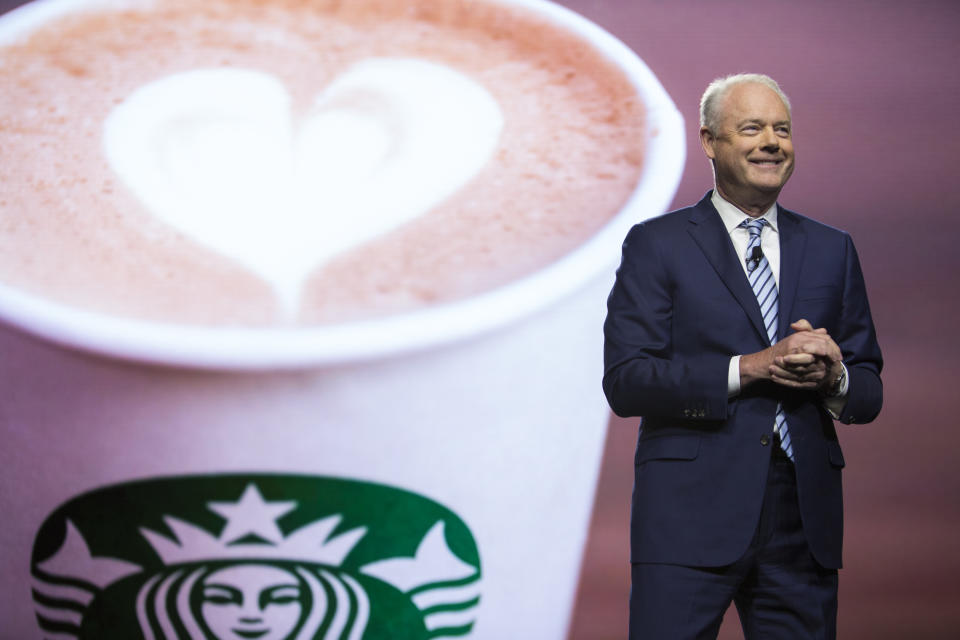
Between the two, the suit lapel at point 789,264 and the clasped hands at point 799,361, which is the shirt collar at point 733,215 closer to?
the suit lapel at point 789,264

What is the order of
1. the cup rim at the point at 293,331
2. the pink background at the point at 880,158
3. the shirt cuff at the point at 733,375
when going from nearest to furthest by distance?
the cup rim at the point at 293,331
the shirt cuff at the point at 733,375
the pink background at the point at 880,158

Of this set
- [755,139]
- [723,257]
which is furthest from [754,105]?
[723,257]

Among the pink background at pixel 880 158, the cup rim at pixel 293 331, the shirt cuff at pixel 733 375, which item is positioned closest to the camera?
the cup rim at pixel 293 331

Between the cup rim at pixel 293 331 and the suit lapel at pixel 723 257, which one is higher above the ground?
the suit lapel at pixel 723 257

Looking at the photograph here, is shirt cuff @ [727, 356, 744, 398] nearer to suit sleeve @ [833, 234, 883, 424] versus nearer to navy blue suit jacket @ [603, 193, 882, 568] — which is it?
navy blue suit jacket @ [603, 193, 882, 568]

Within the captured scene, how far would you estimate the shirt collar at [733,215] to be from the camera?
93cm

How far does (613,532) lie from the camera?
4.28ft

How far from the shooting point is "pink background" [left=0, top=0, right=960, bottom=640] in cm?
124

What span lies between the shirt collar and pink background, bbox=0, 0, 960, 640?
11.7 inches

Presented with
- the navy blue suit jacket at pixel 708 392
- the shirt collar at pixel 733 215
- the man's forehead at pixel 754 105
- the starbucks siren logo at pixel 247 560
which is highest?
the man's forehead at pixel 754 105

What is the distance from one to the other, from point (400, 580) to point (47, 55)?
0.73m

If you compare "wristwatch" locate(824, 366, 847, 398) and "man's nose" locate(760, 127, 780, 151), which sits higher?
"man's nose" locate(760, 127, 780, 151)

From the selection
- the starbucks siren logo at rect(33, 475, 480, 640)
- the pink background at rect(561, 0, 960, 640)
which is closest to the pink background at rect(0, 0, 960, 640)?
the pink background at rect(561, 0, 960, 640)

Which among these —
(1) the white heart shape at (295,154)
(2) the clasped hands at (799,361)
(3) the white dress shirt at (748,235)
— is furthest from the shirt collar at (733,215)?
(1) the white heart shape at (295,154)
